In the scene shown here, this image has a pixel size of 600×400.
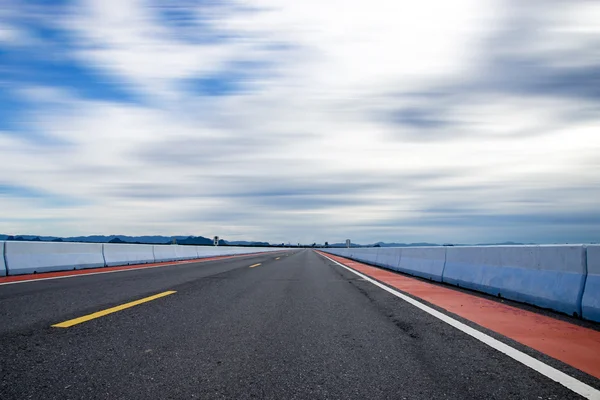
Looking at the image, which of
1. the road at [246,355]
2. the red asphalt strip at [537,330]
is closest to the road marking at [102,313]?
the road at [246,355]

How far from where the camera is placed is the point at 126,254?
66.8 ft

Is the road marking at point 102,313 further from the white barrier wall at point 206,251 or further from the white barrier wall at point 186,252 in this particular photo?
the white barrier wall at point 206,251

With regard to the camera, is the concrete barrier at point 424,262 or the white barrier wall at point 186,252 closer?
the concrete barrier at point 424,262

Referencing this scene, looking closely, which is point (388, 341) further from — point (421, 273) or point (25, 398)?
point (421, 273)

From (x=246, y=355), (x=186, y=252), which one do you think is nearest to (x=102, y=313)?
(x=246, y=355)

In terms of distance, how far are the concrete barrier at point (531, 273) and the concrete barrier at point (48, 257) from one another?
41.3ft

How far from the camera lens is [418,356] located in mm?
4219

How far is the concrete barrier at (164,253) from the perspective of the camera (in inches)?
959

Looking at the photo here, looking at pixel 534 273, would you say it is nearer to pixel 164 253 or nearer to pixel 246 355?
pixel 246 355

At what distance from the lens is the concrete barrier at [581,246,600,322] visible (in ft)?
19.4

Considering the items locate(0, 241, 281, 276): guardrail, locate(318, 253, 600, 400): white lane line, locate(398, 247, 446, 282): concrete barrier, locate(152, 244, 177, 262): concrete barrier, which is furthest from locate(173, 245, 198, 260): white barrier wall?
A: locate(318, 253, 600, 400): white lane line

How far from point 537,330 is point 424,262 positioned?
9028mm

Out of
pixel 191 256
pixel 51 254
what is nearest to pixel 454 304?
pixel 51 254

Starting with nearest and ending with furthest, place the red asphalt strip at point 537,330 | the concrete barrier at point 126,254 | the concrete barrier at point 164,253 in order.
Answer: the red asphalt strip at point 537,330 < the concrete barrier at point 126,254 < the concrete barrier at point 164,253
